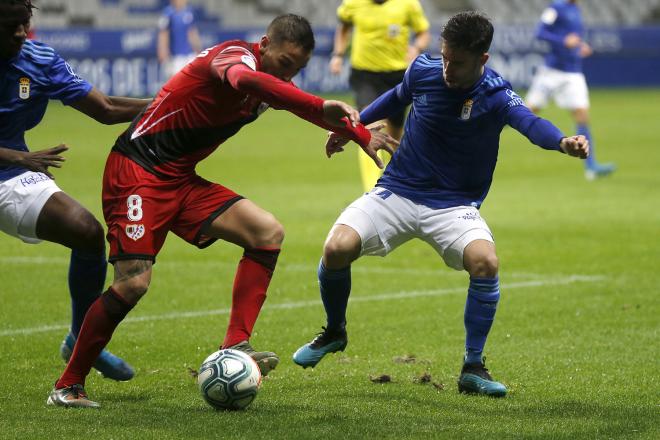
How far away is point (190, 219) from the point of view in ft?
21.1

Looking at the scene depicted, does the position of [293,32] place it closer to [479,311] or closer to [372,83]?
[479,311]

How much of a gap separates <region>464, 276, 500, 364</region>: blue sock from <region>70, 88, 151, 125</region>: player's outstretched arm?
2.07m

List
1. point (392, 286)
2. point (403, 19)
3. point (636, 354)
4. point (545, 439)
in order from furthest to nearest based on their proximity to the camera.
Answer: point (403, 19) < point (392, 286) < point (636, 354) < point (545, 439)

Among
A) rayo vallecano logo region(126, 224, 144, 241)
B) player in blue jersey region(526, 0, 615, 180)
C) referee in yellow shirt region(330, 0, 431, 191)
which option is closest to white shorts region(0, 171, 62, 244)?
rayo vallecano logo region(126, 224, 144, 241)

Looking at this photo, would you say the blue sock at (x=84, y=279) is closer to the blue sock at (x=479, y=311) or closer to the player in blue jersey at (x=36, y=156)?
the player in blue jersey at (x=36, y=156)

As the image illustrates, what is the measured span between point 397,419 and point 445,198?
4.89ft

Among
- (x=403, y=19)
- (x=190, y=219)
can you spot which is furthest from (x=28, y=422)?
(x=403, y=19)

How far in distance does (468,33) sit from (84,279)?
97.9 inches

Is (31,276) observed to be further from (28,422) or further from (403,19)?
(403,19)

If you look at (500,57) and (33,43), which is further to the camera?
(500,57)

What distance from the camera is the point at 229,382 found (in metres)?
5.89

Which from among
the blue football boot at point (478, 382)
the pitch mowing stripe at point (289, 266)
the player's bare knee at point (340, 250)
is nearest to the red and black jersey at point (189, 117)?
the player's bare knee at point (340, 250)

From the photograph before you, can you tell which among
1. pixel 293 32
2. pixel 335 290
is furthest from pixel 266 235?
pixel 293 32

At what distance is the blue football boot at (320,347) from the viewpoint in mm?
6859
